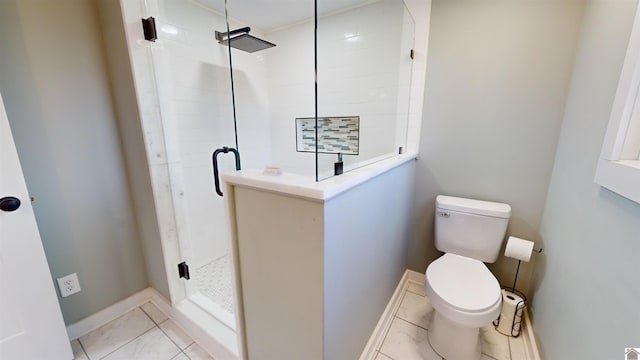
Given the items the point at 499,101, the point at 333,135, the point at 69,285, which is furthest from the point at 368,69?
the point at 69,285

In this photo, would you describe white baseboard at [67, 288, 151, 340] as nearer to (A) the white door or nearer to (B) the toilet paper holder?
(A) the white door

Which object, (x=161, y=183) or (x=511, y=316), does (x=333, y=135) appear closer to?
(x=161, y=183)

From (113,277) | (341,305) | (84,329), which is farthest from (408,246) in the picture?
(84,329)

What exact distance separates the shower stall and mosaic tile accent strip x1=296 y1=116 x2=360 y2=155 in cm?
1

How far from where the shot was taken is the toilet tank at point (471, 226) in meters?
1.49

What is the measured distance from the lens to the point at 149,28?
1.24 meters

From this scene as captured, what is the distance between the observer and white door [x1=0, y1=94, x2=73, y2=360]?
40.6 inches

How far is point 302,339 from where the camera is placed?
3.02ft

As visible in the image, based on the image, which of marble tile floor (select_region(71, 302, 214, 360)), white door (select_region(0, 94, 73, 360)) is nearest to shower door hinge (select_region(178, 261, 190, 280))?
marble tile floor (select_region(71, 302, 214, 360))

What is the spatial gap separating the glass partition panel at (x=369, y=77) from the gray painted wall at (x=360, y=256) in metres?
0.31

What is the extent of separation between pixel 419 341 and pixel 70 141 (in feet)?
7.66

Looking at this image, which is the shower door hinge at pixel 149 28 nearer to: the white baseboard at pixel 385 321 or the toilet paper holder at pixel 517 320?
the white baseboard at pixel 385 321

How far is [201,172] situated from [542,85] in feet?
7.96

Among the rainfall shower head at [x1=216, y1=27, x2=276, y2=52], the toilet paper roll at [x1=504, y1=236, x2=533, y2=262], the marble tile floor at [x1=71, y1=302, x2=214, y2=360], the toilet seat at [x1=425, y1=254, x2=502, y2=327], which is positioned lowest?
the marble tile floor at [x1=71, y1=302, x2=214, y2=360]
